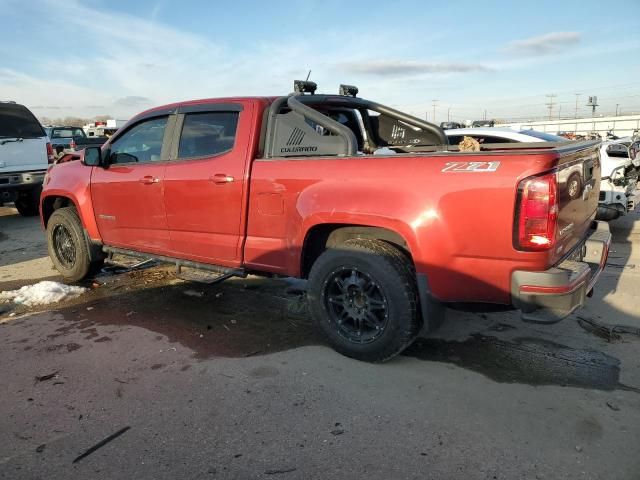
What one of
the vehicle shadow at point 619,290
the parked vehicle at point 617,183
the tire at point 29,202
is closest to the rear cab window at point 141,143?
the vehicle shadow at point 619,290

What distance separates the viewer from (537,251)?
2850mm

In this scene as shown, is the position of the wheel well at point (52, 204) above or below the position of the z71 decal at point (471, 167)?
below

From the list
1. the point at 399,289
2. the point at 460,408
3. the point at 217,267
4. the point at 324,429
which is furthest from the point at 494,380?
the point at 217,267

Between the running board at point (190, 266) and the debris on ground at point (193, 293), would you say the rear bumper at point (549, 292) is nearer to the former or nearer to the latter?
the running board at point (190, 266)

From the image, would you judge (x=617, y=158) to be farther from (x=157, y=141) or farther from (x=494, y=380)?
(x=157, y=141)

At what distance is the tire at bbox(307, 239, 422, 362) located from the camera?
331cm

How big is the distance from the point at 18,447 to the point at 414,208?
102 inches

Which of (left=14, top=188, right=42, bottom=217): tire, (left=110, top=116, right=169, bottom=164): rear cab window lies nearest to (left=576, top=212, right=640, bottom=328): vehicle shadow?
(left=110, top=116, right=169, bottom=164): rear cab window

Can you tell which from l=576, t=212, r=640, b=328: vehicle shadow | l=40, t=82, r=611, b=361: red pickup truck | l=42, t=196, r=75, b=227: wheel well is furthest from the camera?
l=42, t=196, r=75, b=227: wheel well

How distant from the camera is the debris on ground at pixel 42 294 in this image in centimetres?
504

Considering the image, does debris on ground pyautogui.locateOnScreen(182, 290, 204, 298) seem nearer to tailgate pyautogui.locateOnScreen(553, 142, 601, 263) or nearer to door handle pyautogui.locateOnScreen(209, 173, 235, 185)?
door handle pyautogui.locateOnScreen(209, 173, 235, 185)

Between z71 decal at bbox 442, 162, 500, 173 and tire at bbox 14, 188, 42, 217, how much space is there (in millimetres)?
9625

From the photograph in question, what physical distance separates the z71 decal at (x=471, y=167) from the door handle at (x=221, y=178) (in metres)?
1.79

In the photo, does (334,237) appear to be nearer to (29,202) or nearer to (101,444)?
(101,444)
